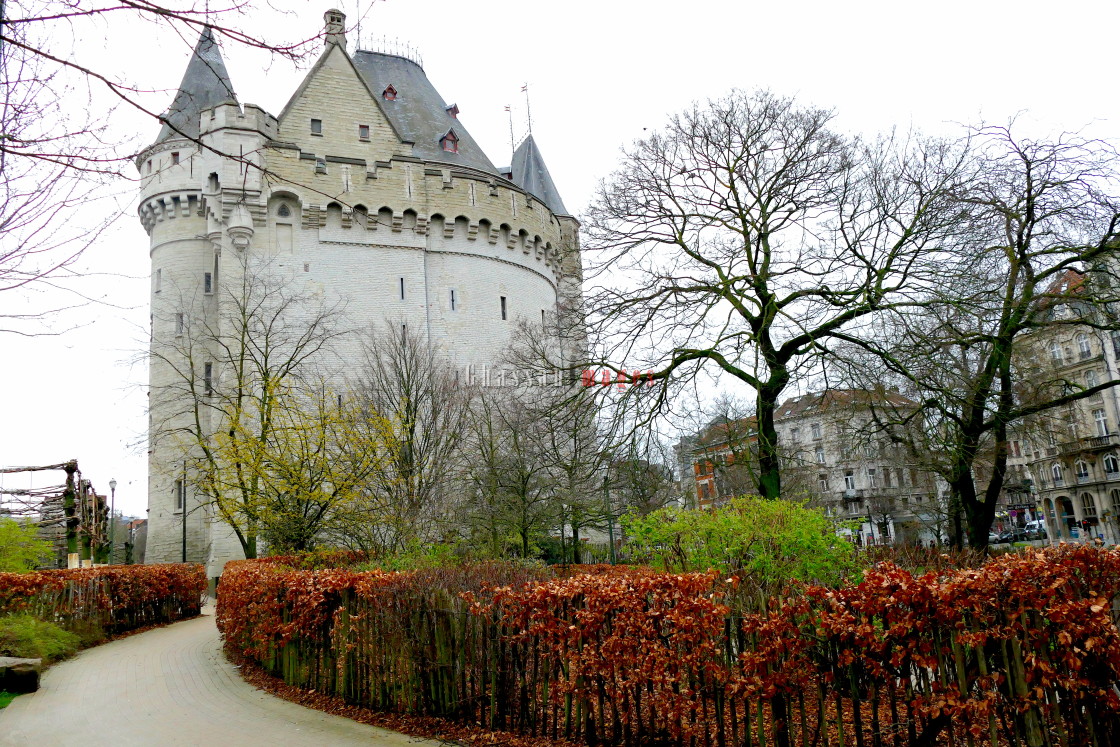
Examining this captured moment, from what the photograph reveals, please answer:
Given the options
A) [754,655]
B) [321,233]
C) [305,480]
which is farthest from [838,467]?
[754,655]

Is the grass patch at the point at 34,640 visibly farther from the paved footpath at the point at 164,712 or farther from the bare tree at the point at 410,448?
the bare tree at the point at 410,448

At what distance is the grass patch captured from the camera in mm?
11062

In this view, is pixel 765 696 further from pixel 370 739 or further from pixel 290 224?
→ pixel 290 224

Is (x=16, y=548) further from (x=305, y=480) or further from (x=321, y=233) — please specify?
(x=321, y=233)

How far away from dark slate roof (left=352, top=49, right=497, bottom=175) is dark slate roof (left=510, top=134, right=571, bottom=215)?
480cm

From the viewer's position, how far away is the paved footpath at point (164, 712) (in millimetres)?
7039

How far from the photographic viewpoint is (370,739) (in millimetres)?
6676

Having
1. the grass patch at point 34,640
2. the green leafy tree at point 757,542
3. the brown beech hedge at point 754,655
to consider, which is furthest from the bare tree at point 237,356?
the brown beech hedge at point 754,655

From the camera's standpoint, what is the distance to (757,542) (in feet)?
28.2

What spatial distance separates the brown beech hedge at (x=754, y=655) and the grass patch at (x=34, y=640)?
633 cm

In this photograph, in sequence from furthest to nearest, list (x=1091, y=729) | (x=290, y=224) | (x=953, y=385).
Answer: (x=290, y=224) → (x=953, y=385) → (x=1091, y=729)

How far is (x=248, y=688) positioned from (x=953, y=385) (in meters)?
10.3

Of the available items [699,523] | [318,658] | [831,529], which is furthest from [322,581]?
[831,529]

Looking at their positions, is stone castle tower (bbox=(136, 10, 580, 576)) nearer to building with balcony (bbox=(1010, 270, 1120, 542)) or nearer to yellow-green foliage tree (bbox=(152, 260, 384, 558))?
yellow-green foliage tree (bbox=(152, 260, 384, 558))
